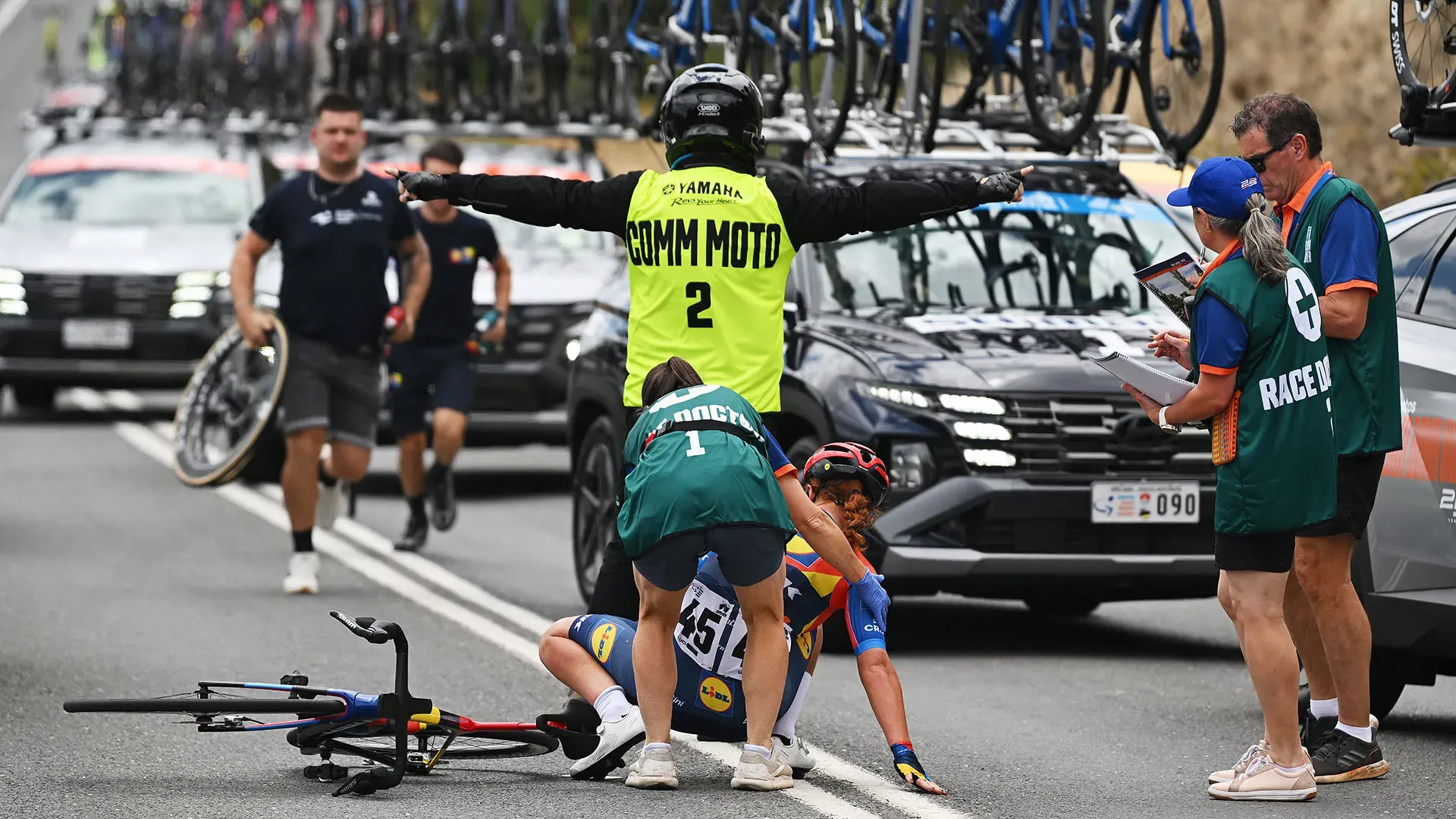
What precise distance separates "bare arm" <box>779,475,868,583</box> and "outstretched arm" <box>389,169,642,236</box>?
0.94 metres

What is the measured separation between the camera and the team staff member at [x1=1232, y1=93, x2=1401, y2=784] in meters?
7.13

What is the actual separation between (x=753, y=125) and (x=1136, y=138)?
15.7ft

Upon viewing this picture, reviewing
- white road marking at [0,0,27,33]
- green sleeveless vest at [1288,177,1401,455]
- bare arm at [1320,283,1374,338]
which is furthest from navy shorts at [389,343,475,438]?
white road marking at [0,0,27,33]

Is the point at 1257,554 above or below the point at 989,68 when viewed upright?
below

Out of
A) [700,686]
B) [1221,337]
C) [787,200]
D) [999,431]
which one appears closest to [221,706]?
[700,686]

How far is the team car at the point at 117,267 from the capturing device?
63.3 ft

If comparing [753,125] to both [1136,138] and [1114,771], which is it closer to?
[1114,771]

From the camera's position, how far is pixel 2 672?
29.3 feet

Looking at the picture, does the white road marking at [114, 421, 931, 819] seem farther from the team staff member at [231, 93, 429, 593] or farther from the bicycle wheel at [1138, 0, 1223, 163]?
the bicycle wheel at [1138, 0, 1223, 163]

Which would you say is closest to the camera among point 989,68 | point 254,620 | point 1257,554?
point 1257,554

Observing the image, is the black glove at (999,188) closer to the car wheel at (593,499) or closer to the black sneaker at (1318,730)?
the black sneaker at (1318,730)

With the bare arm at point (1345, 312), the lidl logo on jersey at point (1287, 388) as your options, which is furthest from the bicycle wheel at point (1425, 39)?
the lidl logo on jersey at point (1287, 388)

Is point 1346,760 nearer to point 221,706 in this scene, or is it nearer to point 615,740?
point 615,740

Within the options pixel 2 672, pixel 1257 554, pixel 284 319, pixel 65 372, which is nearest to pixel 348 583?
pixel 284 319
